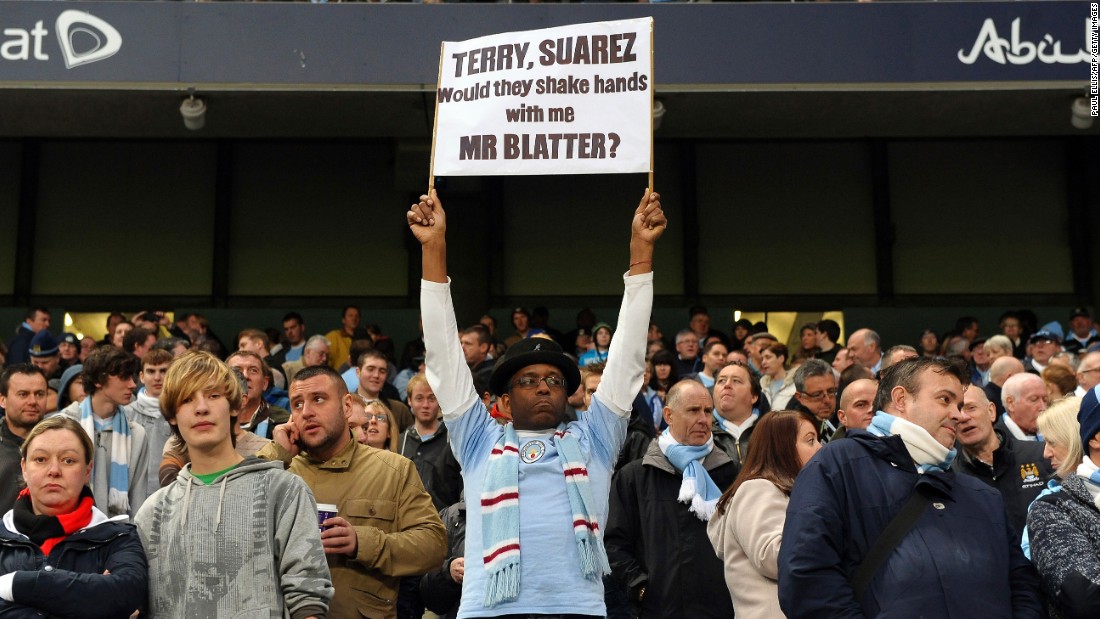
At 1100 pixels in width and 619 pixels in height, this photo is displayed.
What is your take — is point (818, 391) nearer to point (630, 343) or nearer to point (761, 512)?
point (761, 512)

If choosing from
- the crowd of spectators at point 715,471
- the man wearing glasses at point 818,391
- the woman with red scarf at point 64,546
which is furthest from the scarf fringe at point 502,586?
the man wearing glasses at point 818,391

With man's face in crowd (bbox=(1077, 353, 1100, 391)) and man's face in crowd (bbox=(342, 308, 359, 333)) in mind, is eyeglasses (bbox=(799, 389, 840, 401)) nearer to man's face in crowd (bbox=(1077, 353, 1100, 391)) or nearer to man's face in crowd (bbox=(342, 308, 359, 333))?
man's face in crowd (bbox=(1077, 353, 1100, 391))

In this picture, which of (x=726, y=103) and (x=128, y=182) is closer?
(x=726, y=103)

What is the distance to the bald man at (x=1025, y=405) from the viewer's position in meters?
7.73

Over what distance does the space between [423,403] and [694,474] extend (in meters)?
2.16

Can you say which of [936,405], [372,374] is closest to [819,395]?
[372,374]

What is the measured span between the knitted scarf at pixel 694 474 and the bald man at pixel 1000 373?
372 centimetres

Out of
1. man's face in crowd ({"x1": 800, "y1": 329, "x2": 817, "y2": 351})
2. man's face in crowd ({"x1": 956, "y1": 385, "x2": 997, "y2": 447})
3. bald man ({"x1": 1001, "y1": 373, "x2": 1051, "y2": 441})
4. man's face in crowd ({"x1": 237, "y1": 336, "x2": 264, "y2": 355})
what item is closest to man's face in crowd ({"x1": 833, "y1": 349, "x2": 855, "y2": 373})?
man's face in crowd ({"x1": 800, "y1": 329, "x2": 817, "y2": 351})

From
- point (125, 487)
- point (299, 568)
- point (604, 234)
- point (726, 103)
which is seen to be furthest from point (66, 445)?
point (604, 234)

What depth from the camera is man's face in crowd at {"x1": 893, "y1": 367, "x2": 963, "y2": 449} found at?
467 centimetres

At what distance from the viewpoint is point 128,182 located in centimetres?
1867

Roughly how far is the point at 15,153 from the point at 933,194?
13.0 m

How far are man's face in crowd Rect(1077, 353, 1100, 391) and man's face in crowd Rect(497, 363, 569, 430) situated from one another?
4.89 metres

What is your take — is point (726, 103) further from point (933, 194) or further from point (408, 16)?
point (933, 194)
